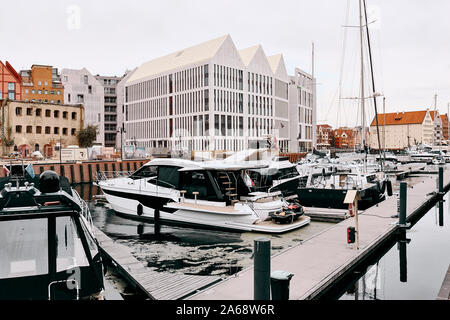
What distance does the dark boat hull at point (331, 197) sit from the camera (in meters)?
21.0

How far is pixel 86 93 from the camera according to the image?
9488 centimetres

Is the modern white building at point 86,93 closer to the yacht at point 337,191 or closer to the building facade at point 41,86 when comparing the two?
the building facade at point 41,86

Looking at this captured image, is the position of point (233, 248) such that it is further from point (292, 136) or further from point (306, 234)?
point (292, 136)

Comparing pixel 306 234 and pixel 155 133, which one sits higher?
pixel 155 133

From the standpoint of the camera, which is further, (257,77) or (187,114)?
(257,77)

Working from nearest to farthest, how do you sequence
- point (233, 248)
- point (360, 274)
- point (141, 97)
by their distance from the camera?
point (360, 274), point (233, 248), point (141, 97)

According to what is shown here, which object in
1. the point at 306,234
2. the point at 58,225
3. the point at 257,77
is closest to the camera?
the point at 58,225

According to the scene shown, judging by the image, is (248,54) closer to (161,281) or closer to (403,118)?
(161,281)

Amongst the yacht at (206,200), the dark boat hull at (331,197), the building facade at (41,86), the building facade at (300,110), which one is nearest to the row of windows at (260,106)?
the building facade at (300,110)

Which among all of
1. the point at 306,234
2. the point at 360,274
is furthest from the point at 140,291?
the point at 306,234

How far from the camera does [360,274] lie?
11195mm

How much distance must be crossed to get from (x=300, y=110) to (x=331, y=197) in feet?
247

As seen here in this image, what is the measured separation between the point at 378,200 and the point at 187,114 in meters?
55.9
